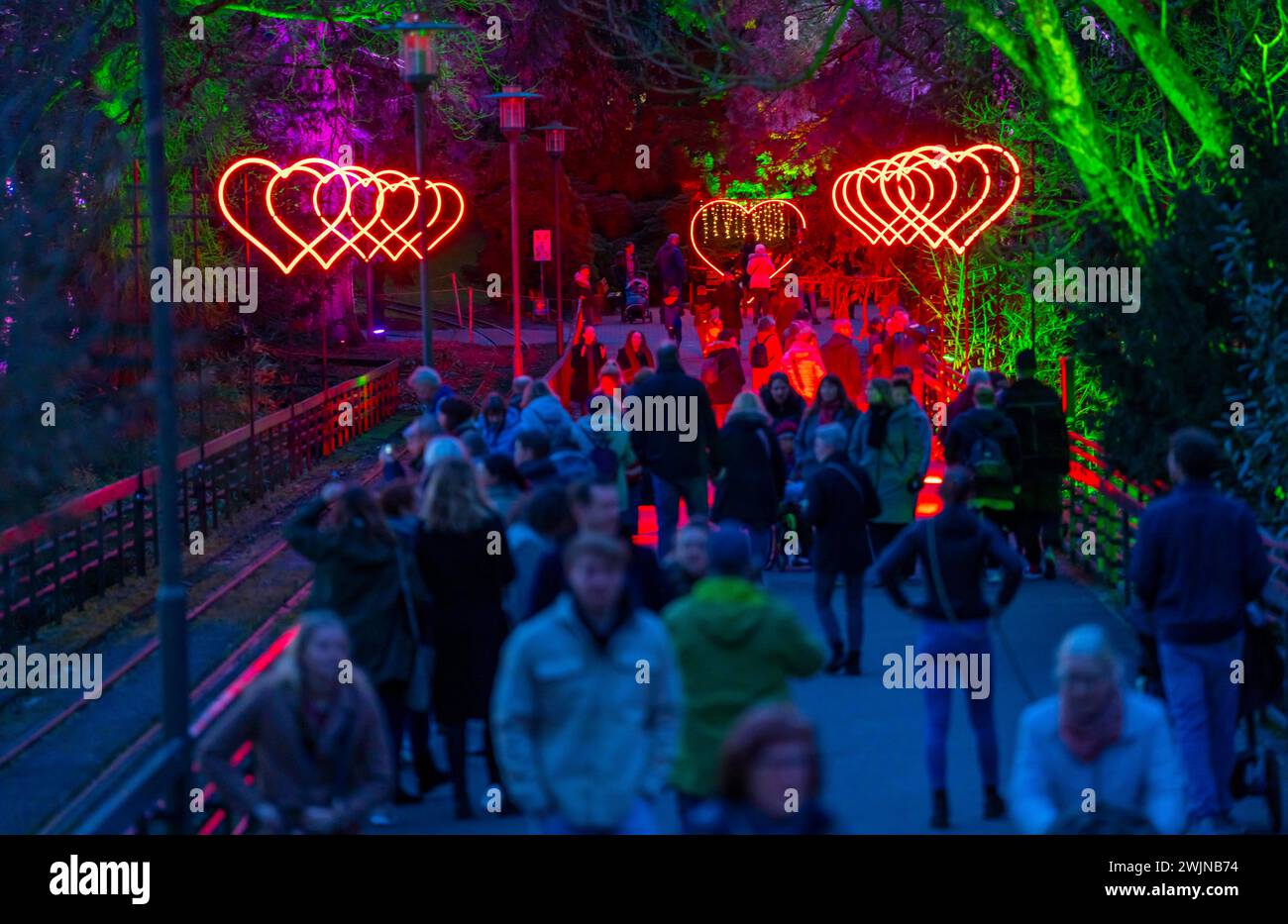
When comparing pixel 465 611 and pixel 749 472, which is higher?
pixel 749 472

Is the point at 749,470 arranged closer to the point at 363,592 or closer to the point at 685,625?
the point at 363,592

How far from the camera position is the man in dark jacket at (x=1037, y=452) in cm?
1598

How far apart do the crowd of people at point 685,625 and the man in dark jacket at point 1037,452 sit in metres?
0.02

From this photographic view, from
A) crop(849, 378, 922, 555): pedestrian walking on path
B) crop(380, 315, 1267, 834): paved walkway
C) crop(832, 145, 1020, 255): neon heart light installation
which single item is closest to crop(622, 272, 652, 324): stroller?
crop(832, 145, 1020, 255): neon heart light installation

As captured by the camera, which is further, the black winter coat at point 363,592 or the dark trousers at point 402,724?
the dark trousers at point 402,724

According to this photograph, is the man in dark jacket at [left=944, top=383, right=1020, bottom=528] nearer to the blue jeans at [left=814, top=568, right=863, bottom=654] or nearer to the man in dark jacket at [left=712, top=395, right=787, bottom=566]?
the man in dark jacket at [left=712, top=395, right=787, bottom=566]

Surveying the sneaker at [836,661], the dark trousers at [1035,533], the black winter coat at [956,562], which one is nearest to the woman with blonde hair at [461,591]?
the black winter coat at [956,562]

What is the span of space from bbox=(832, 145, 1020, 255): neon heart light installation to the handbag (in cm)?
1584

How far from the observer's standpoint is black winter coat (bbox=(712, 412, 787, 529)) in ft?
48.6

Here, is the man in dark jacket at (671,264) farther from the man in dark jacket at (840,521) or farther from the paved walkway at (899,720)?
the man in dark jacket at (840,521)

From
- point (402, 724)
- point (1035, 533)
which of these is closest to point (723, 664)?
point (402, 724)

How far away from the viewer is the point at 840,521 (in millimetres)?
13031

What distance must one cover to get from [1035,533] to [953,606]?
22.6 feet

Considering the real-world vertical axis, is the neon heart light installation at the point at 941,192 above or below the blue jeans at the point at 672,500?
above
